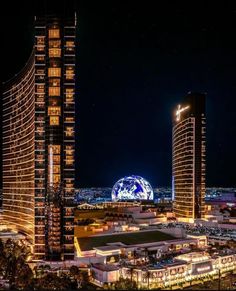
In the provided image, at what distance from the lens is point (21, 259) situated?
3862 cm

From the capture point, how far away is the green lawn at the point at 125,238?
171ft

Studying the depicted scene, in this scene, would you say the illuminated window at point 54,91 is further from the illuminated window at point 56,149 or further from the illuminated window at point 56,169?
the illuminated window at point 56,169

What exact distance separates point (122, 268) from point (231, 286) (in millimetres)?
9621

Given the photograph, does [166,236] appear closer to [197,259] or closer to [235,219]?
[197,259]

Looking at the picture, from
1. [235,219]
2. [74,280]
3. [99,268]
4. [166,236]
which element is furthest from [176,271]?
[235,219]

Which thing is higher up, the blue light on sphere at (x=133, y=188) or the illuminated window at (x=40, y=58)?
the illuminated window at (x=40, y=58)

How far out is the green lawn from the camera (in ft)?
171

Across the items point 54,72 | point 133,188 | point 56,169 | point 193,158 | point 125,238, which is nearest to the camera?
point 56,169

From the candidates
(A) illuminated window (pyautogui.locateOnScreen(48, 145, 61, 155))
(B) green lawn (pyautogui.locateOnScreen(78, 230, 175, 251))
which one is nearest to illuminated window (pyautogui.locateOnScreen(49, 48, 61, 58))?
(A) illuminated window (pyautogui.locateOnScreen(48, 145, 61, 155))

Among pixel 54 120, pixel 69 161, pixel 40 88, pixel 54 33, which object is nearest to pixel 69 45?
pixel 54 33

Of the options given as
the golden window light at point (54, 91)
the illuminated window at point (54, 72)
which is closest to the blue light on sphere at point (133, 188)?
the golden window light at point (54, 91)

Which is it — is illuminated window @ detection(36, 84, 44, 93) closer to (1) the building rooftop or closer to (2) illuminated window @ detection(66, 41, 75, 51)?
(2) illuminated window @ detection(66, 41, 75, 51)

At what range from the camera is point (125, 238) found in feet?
184

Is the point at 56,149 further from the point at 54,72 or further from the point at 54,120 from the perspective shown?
the point at 54,72
